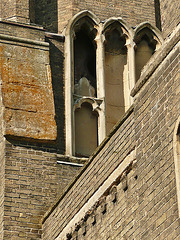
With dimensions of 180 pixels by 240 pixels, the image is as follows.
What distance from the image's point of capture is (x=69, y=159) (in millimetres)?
19047

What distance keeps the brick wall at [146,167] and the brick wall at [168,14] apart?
6.84m

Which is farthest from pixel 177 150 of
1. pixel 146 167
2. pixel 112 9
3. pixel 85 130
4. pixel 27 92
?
pixel 112 9

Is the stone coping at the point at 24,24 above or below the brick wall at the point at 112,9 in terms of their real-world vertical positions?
below

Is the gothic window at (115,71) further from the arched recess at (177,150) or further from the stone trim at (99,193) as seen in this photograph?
the arched recess at (177,150)

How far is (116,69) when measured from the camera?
21.0m

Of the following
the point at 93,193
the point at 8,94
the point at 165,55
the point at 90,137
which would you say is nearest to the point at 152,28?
the point at 90,137

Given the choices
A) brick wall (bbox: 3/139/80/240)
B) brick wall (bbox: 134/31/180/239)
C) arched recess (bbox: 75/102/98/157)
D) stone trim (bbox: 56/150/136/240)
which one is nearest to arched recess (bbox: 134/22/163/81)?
arched recess (bbox: 75/102/98/157)

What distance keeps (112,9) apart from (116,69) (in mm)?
1471

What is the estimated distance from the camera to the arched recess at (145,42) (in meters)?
21.2

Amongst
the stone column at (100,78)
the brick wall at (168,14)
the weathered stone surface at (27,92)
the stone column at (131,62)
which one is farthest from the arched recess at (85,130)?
the brick wall at (168,14)

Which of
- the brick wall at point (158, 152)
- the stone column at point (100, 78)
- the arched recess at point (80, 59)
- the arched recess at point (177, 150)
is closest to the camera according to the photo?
the arched recess at point (177, 150)

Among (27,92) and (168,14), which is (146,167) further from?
(168,14)

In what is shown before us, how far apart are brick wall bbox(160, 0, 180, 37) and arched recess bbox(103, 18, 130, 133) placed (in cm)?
94

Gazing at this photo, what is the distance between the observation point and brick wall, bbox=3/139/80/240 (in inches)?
679
